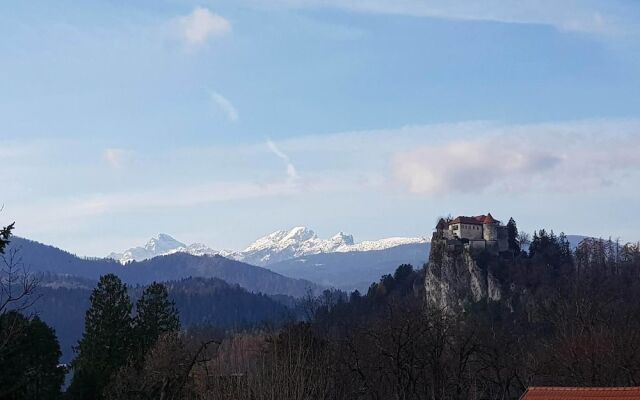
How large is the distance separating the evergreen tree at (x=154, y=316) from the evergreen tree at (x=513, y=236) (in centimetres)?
9525

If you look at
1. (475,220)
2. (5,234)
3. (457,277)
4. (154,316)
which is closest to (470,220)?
(475,220)

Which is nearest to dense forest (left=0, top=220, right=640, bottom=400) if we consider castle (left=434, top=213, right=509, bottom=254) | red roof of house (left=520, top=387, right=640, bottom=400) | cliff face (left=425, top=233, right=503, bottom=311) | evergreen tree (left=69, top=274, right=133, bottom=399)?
evergreen tree (left=69, top=274, right=133, bottom=399)

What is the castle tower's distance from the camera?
145 m

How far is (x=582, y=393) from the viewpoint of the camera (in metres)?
27.8

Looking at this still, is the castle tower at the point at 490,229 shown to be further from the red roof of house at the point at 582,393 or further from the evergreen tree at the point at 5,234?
the evergreen tree at the point at 5,234

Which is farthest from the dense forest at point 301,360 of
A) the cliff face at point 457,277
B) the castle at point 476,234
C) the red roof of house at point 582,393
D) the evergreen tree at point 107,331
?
the castle at point 476,234

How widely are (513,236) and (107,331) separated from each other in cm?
10249

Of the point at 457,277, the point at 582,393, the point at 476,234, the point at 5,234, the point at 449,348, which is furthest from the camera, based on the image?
the point at 476,234

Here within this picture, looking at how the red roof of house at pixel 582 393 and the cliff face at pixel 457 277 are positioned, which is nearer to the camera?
the red roof of house at pixel 582 393

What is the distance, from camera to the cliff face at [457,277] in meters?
138

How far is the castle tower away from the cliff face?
171 inches

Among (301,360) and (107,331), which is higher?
(107,331)

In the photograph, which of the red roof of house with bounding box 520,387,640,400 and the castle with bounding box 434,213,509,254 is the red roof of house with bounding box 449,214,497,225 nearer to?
the castle with bounding box 434,213,509,254

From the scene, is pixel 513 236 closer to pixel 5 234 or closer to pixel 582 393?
pixel 582 393
